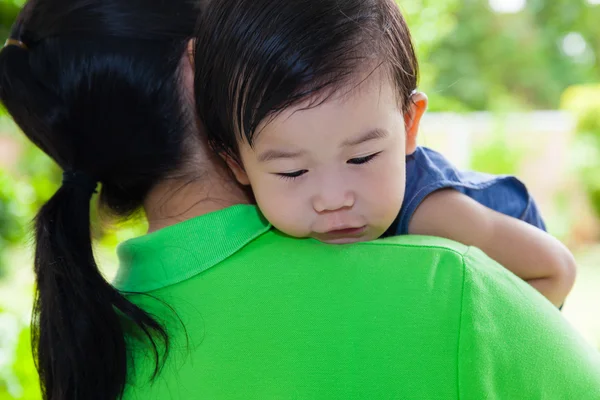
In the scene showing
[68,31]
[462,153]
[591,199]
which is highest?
[68,31]

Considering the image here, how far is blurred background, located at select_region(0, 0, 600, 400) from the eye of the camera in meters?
4.31

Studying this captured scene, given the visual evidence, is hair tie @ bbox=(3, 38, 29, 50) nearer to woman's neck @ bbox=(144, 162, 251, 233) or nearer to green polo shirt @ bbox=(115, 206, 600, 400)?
woman's neck @ bbox=(144, 162, 251, 233)

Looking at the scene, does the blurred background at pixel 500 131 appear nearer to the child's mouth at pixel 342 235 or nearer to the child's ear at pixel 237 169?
the child's ear at pixel 237 169

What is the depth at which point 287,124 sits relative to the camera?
3.39 feet

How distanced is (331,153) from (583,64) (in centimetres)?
1154

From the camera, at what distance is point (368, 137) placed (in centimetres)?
106

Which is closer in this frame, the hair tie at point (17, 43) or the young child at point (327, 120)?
the young child at point (327, 120)

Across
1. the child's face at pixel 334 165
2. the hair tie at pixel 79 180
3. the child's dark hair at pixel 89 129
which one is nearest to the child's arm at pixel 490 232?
the child's face at pixel 334 165

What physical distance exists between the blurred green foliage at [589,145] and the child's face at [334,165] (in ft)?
23.0

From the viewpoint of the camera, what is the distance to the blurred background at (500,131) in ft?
14.1

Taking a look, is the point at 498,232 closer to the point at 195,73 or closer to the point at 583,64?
the point at 195,73

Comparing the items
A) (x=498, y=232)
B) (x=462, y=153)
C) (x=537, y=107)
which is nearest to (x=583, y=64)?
(x=537, y=107)

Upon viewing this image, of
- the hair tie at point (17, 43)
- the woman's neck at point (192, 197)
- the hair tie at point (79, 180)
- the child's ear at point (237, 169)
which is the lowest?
the woman's neck at point (192, 197)

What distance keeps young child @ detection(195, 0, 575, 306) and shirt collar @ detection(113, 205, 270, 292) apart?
42mm
